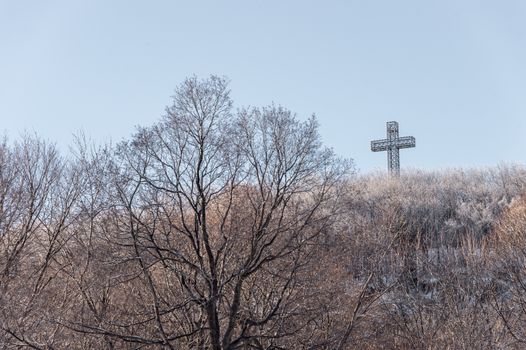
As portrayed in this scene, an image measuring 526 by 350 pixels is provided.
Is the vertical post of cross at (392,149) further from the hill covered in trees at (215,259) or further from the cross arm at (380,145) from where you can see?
the hill covered in trees at (215,259)

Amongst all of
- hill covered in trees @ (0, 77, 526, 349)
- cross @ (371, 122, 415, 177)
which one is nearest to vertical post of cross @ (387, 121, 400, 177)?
cross @ (371, 122, 415, 177)

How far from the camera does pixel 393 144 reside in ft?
151

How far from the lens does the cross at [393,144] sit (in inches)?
1790

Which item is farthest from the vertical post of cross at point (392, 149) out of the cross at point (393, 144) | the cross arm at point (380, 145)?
the cross arm at point (380, 145)

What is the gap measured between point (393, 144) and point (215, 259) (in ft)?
108

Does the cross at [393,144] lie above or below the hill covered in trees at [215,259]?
above

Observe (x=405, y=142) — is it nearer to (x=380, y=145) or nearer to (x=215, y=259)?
(x=380, y=145)

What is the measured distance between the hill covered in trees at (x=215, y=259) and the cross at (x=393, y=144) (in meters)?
21.8

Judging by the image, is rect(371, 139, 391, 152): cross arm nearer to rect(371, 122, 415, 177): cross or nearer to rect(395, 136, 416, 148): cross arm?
rect(371, 122, 415, 177): cross

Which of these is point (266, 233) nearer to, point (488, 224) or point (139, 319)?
point (139, 319)

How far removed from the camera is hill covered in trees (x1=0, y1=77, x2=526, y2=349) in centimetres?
1471

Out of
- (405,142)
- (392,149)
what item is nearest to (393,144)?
(392,149)

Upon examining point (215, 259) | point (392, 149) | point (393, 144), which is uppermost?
point (393, 144)

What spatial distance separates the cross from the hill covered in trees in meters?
21.8
